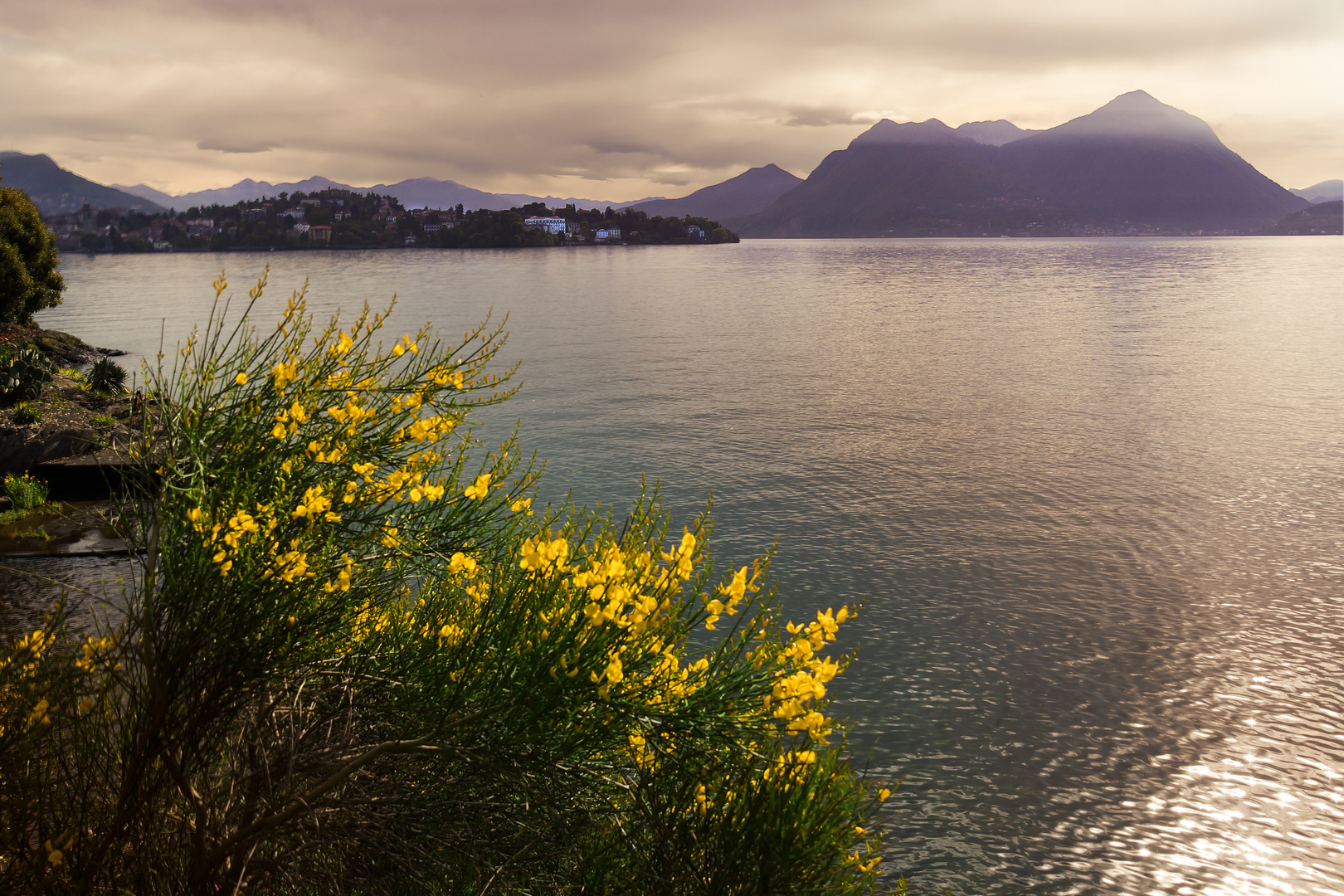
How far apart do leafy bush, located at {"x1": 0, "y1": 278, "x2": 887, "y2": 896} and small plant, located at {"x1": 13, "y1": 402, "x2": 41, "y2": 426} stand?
1054 inches

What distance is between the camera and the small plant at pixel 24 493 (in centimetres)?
2342

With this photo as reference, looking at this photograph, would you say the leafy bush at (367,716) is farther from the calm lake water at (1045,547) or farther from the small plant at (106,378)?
the small plant at (106,378)

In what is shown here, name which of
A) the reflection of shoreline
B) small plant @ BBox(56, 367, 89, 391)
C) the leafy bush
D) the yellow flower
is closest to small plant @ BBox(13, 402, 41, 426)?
the reflection of shoreline

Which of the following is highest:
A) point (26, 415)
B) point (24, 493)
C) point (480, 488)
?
point (480, 488)

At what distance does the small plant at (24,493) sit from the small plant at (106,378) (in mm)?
13899

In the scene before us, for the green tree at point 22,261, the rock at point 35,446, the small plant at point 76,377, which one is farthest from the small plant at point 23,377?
the green tree at point 22,261

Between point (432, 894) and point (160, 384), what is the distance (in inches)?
210

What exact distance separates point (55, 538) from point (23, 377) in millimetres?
14332

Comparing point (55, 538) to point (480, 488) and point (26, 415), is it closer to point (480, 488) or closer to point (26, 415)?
point (26, 415)

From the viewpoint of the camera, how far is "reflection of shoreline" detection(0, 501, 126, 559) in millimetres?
20578

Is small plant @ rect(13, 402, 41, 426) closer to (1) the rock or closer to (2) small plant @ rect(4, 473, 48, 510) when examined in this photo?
(1) the rock

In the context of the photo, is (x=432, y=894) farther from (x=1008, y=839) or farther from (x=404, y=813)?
(x=1008, y=839)

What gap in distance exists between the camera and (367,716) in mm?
7340

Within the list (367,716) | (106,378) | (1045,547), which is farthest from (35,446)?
(1045,547)
